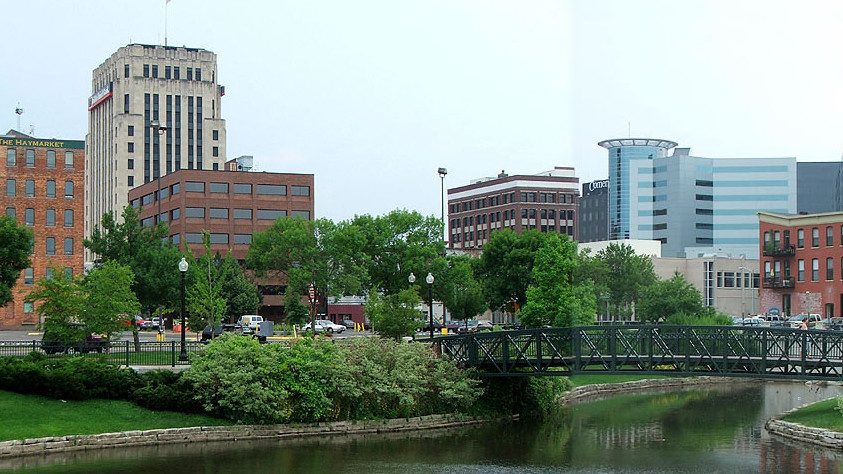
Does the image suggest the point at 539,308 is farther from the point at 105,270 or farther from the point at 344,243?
the point at 105,270

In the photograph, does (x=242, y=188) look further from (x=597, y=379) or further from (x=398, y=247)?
(x=597, y=379)

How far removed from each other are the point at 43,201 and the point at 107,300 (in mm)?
62383

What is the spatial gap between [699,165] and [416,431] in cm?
12733

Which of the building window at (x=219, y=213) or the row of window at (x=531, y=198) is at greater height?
the row of window at (x=531, y=198)

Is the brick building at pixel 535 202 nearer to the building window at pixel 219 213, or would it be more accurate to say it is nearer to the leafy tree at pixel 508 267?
the building window at pixel 219 213

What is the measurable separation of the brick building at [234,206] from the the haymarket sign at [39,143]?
14695 millimetres

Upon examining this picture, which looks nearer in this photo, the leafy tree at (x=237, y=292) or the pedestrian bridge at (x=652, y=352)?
the pedestrian bridge at (x=652, y=352)

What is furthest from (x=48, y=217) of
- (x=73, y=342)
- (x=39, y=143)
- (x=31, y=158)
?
(x=73, y=342)

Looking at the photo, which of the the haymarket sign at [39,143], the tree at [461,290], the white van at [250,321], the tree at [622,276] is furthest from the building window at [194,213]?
the tree at [622,276]

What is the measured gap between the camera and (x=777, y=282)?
9081 cm

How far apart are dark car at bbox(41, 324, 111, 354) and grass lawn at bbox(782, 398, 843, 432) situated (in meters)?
33.3

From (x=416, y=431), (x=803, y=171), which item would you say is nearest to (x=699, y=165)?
(x=803, y=171)

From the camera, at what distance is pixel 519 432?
55.4 meters

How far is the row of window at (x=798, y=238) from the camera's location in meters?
87.0
